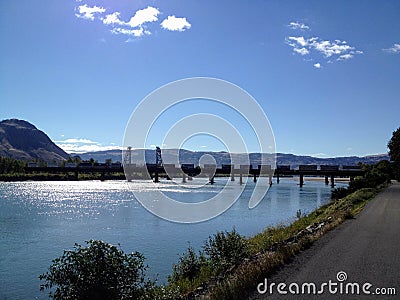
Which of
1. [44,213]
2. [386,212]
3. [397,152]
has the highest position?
[397,152]

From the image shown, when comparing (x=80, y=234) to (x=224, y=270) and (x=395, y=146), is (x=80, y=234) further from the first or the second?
(x=395, y=146)

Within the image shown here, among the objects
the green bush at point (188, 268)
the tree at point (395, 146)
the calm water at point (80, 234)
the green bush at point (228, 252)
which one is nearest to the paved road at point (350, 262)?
the green bush at point (228, 252)

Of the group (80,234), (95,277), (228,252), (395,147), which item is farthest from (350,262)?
(395,147)

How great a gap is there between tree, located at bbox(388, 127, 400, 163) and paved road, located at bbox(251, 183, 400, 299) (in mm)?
72858

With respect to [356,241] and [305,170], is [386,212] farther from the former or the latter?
[305,170]

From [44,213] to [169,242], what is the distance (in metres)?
29.6

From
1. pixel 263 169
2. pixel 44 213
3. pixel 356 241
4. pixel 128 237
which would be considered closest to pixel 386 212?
pixel 356 241

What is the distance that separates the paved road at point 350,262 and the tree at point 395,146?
239 feet

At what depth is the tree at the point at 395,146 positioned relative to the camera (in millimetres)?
89812

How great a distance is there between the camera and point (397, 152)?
90000 mm

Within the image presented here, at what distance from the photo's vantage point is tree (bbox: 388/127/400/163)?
89812 mm

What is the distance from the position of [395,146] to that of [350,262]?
3344 inches

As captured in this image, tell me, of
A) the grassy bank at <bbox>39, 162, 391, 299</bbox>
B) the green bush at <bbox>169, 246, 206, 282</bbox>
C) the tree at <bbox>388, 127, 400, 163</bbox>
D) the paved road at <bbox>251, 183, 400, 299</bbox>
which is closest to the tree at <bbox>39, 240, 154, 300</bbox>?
the grassy bank at <bbox>39, 162, 391, 299</bbox>

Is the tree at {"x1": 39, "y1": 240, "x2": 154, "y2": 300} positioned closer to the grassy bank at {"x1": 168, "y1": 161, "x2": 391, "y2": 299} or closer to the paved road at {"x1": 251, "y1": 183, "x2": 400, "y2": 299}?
the grassy bank at {"x1": 168, "y1": 161, "x2": 391, "y2": 299}
